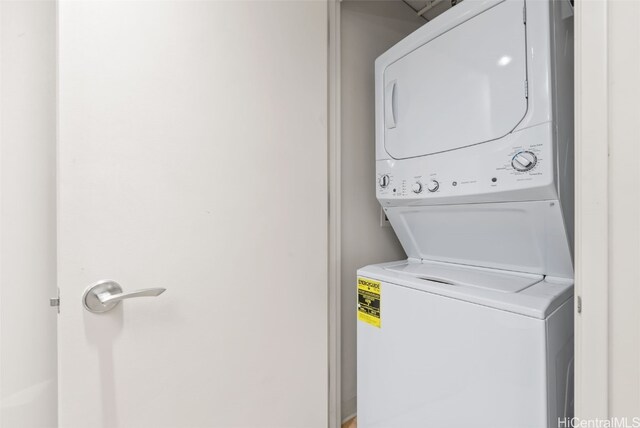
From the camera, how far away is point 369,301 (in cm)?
110

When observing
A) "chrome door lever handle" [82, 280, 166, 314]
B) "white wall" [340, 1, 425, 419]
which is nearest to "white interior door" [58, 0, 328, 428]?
"chrome door lever handle" [82, 280, 166, 314]

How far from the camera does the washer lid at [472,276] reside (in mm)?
848

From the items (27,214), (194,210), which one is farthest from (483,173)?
(27,214)

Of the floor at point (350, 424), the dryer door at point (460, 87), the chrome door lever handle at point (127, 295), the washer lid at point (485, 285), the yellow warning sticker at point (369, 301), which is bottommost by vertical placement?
the floor at point (350, 424)

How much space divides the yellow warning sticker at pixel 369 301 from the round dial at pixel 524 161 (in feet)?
1.82

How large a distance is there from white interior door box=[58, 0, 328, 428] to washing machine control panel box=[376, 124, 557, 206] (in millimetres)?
351

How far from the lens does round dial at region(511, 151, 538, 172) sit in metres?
0.79

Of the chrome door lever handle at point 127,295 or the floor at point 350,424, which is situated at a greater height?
the chrome door lever handle at point 127,295

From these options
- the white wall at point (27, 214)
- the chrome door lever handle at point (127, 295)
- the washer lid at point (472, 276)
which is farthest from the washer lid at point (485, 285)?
the white wall at point (27, 214)

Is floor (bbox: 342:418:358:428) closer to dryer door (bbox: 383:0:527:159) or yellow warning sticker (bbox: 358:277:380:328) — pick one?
yellow warning sticker (bbox: 358:277:380:328)

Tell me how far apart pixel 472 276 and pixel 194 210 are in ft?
2.97
